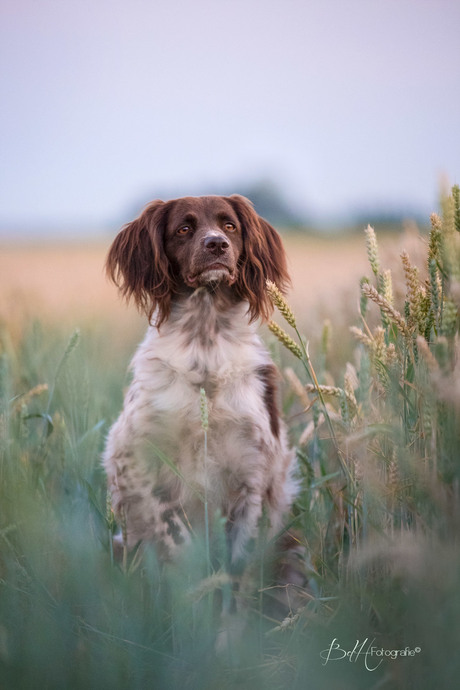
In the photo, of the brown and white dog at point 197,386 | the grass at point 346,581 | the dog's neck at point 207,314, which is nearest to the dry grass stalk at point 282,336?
the grass at point 346,581

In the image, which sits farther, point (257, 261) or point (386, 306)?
point (257, 261)

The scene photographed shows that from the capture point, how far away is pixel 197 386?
302cm

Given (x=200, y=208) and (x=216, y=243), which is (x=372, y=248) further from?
(x=200, y=208)

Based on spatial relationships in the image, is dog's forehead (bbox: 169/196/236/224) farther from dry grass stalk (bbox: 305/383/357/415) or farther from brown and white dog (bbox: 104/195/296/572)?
dry grass stalk (bbox: 305/383/357/415)

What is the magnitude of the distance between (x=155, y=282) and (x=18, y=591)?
1619 millimetres

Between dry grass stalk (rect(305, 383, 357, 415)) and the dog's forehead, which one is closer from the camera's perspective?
dry grass stalk (rect(305, 383, 357, 415))

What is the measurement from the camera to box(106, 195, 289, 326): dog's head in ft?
10.2

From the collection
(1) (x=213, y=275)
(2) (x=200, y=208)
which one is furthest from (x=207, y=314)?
(2) (x=200, y=208)

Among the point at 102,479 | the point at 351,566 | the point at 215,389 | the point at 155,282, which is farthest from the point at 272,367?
the point at 351,566

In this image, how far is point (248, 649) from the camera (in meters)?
1.75

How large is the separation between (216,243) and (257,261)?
0.39m
